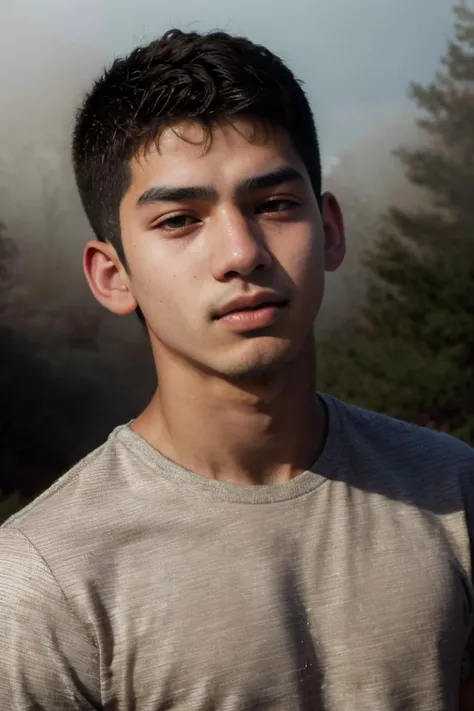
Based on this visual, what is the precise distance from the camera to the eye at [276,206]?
1.07 meters

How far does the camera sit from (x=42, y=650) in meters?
0.98

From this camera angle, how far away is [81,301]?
2.55 meters

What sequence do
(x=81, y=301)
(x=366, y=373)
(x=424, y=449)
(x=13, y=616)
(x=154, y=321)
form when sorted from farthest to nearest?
1. (x=366, y=373)
2. (x=81, y=301)
3. (x=424, y=449)
4. (x=154, y=321)
5. (x=13, y=616)

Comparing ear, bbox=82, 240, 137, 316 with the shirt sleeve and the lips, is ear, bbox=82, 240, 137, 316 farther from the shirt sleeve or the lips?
the shirt sleeve

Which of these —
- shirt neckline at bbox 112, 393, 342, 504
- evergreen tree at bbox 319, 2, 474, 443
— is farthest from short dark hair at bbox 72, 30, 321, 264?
evergreen tree at bbox 319, 2, 474, 443

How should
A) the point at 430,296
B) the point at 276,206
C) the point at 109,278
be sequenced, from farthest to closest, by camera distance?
the point at 430,296 < the point at 109,278 < the point at 276,206

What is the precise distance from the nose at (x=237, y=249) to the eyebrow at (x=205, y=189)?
0.03 metres

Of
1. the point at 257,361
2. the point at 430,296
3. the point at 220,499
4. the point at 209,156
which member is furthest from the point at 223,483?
the point at 430,296

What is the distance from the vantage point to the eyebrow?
1040 mm

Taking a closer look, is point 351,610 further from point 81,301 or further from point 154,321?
point 81,301

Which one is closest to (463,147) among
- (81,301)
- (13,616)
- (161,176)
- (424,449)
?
(81,301)

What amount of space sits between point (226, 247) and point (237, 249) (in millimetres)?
15

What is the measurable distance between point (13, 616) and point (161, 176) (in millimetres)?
509

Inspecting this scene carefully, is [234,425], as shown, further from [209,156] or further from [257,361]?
[209,156]
